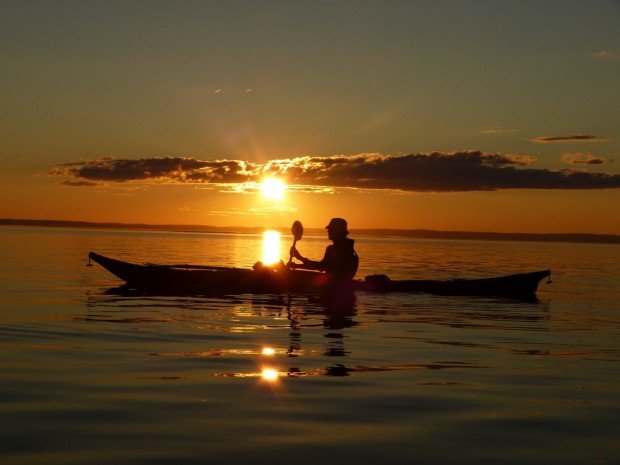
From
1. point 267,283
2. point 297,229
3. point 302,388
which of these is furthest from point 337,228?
point 302,388

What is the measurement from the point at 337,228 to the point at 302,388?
37.6ft

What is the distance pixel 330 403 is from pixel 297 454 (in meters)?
1.88

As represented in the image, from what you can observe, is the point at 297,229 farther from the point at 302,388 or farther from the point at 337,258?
the point at 302,388

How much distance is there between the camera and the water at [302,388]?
20.4 ft

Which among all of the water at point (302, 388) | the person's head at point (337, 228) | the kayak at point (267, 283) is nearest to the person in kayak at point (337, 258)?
the person's head at point (337, 228)

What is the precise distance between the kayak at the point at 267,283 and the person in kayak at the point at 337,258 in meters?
0.37

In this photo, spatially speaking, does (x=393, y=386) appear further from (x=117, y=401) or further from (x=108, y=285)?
A: (x=108, y=285)

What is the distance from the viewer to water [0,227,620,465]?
6.22 meters

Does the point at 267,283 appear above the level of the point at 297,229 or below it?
below

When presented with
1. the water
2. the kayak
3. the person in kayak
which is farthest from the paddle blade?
the water

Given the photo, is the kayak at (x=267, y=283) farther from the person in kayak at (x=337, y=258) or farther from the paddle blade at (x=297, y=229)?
the paddle blade at (x=297, y=229)

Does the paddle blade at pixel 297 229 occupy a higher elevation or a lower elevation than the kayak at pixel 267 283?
higher

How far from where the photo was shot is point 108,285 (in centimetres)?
2541

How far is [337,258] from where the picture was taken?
806 inches
